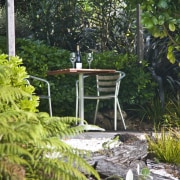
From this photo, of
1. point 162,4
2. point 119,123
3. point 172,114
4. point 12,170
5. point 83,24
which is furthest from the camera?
point 83,24

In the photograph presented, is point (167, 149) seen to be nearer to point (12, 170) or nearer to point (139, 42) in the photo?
point (12, 170)

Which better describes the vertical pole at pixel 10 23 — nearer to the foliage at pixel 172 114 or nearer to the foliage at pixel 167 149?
the foliage at pixel 167 149

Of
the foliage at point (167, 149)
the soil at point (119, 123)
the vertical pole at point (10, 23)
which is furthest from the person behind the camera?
the soil at point (119, 123)

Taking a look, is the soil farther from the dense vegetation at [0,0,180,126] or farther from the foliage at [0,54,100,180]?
the foliage at [0,54,100,180]

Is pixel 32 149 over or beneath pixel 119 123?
over

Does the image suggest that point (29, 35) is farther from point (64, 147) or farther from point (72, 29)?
point (64, 147)

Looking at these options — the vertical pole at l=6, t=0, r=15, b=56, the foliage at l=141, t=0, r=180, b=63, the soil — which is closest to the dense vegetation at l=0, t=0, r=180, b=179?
the foliage at l=141, t=0, r=180, b=63

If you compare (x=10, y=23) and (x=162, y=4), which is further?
(x=10, y=23)

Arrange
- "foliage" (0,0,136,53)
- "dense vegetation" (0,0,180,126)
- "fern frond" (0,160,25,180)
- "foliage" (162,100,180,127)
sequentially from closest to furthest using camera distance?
"fern frond" (0,160,25,180)
"foliage" (162,100,180,127)
"dense vegetation" (0,0,180,126)
"foliage" (0,0,136,53)

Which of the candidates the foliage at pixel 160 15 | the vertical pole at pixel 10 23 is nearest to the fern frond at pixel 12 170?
the foliage at pixel 160 15

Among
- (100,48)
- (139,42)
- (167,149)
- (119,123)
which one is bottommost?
(119,123)

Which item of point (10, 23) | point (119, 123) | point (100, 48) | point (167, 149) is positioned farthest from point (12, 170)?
point (100, 48)

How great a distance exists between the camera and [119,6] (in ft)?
28.1

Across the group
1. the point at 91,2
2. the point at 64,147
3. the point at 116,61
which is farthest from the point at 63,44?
the point at 64,147
